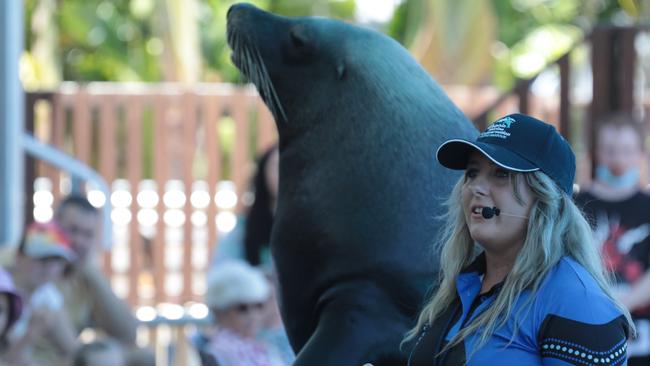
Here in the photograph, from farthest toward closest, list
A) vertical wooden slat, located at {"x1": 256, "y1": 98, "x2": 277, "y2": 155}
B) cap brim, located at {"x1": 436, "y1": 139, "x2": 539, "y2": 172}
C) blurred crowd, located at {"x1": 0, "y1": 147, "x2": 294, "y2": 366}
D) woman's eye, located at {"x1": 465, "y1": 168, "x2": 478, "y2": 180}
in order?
vertical wooden slat, located at {"x1": 256, "y1": 98, "x2": 277, "y2": 155}, blurred crowd, located at {"x1": 0, "y1": 147, "x2": 294, "y2": 366}, woman's eye, located at {"x1": 465, "y1": 168, "x2": 478, "y2": 180}, cap brim, located at {"x1": 436, "y1": 139, "x2": 539, "y2": 172}

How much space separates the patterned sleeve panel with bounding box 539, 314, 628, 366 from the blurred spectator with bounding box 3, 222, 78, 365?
305 centimetres

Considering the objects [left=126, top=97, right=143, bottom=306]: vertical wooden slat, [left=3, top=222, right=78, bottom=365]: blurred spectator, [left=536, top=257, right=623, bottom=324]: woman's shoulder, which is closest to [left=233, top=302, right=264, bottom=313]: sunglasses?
[left=3, top=222, right=78, bottom=365]: blurred spectator

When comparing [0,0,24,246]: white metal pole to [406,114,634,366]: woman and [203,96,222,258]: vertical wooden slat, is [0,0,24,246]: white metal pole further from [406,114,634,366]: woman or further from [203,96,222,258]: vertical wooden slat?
[406,114,634,366]: woman

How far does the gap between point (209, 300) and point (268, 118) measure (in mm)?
5561

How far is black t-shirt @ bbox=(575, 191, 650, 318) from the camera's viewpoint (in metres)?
5.26

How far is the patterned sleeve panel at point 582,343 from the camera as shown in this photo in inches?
80.0

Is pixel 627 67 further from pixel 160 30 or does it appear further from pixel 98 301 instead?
pixel 160 30

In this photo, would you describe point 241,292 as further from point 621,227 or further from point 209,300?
point 621,227

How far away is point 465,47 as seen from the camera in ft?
46.3

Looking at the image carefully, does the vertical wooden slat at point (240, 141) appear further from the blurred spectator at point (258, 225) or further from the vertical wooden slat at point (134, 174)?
the blurred spectator at point (258, 225)

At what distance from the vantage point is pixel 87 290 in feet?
17.5

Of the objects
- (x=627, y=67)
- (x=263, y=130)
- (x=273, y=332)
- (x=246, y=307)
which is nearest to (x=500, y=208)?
(x=246, y=307)

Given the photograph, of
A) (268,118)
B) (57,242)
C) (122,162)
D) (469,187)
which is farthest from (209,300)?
(122,162)

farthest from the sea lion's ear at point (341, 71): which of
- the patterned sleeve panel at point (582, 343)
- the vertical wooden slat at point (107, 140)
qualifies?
the vertical wooden slat at point (107, 140)
